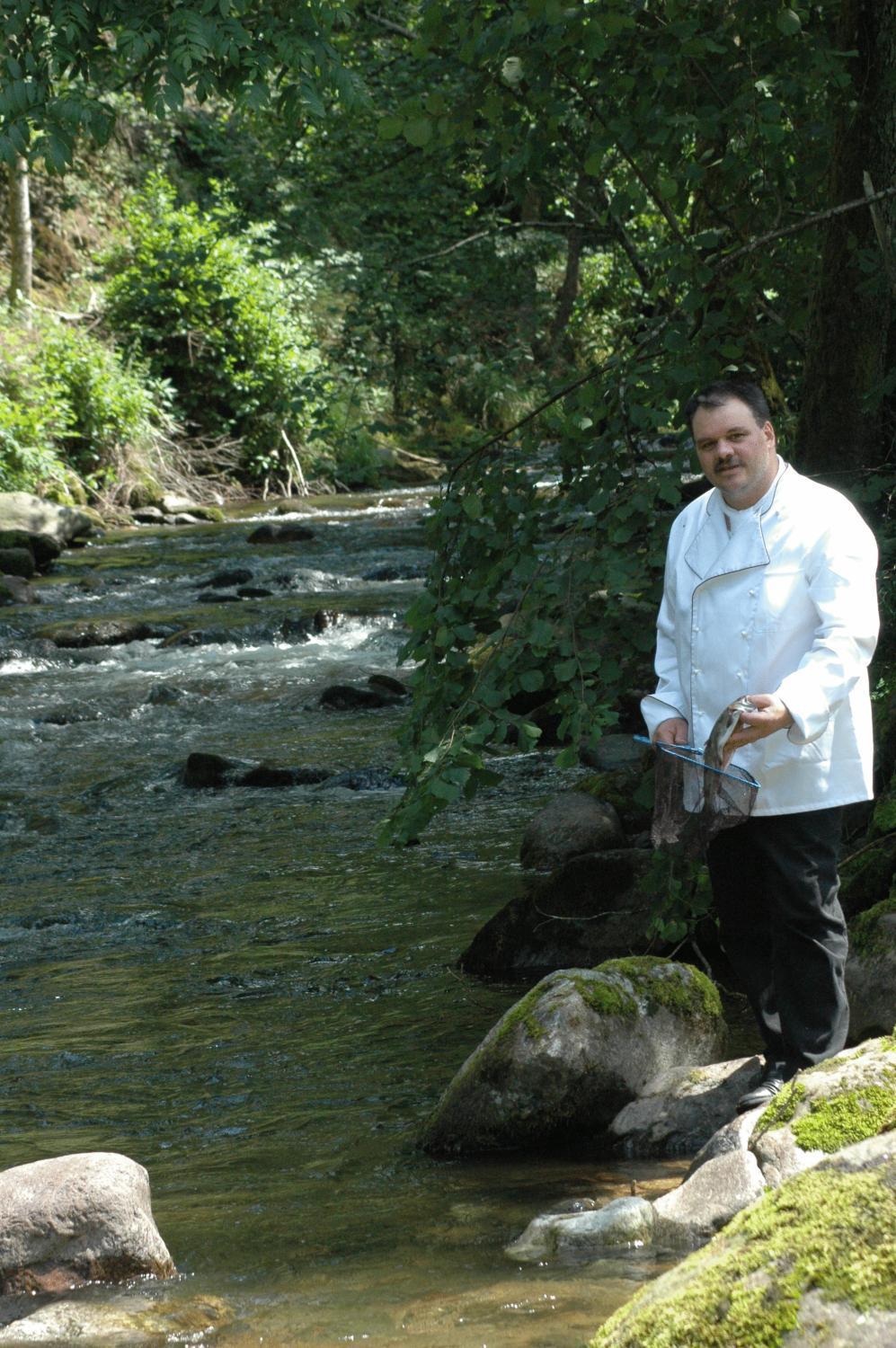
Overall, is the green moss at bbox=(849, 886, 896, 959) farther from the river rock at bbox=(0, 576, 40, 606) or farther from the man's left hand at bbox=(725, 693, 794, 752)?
the river rock at bbox=(0, 576, 40, 606)

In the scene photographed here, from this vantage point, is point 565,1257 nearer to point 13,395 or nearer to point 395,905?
point 395,905

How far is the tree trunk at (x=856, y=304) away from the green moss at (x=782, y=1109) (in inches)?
126

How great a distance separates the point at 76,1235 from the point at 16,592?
13.7 metres

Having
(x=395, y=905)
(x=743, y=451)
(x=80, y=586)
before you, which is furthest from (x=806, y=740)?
(x=80, y=586)

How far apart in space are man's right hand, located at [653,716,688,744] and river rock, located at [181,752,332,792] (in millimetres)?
5878

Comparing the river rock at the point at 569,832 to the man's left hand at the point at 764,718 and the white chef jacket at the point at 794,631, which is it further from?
the man's left hand at the point at 764,718

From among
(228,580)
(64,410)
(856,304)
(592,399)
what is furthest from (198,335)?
(592,399)

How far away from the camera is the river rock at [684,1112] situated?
164 inches

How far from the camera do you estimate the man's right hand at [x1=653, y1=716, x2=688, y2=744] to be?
3.86 metres

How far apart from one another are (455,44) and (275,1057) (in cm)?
403

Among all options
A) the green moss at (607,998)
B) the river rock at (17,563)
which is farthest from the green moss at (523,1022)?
the river rock at (17,563)

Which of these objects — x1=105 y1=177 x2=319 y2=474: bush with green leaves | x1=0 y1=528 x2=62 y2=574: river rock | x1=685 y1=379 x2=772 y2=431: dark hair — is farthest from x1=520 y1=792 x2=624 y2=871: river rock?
x1=105 y1=177 x2=319 y2=474: bush with green leaves

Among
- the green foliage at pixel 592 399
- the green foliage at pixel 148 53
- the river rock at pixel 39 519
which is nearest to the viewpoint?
the green foliage at pixel 592 399

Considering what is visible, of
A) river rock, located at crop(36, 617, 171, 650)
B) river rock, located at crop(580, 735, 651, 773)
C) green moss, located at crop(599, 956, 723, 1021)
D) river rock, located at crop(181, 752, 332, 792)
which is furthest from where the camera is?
river rock, located at crop(36, 617, 171, 650)
